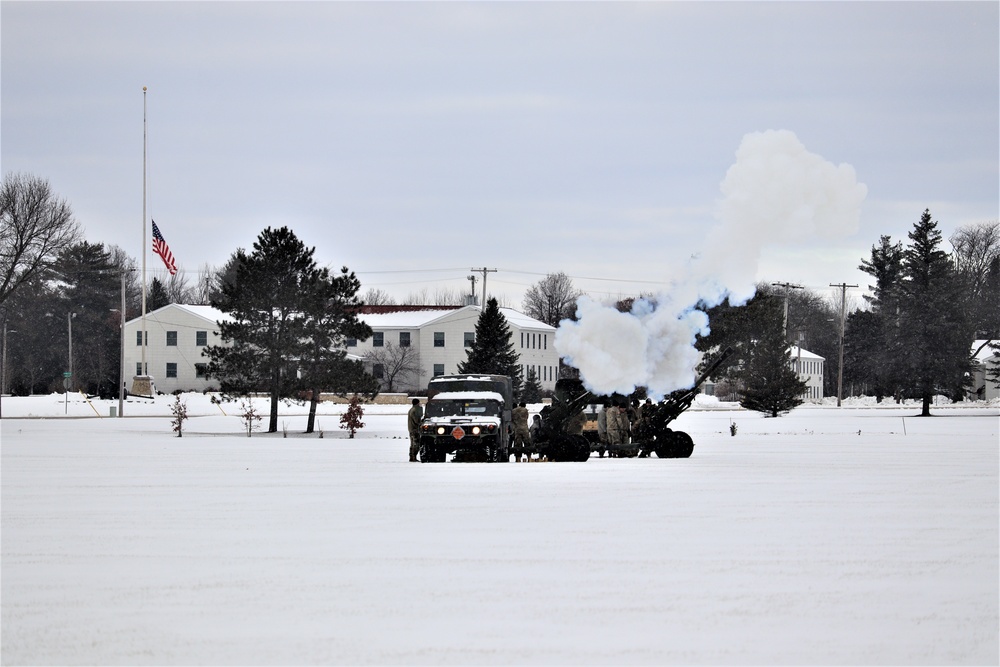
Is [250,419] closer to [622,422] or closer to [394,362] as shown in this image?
[622,422]

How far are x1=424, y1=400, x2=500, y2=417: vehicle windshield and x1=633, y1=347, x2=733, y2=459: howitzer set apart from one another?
4.46 m

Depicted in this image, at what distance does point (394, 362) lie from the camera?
10269 centimetres

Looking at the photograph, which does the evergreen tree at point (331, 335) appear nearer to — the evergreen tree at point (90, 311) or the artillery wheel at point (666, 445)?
the artillery wheel at point (666, 445)

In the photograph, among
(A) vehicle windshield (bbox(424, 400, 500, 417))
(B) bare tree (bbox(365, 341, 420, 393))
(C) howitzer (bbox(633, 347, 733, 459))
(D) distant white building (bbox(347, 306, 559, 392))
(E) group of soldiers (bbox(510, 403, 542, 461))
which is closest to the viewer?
(A) vehicle windshield (bbox(424, 400, 500, 417))

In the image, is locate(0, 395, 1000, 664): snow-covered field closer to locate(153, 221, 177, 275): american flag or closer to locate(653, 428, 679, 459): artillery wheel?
locate(653, 428, 679, 459): artillery wheel

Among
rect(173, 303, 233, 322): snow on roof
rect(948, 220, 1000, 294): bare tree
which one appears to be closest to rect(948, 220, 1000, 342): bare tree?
rect(948, 220, 1000, 294): bare tree

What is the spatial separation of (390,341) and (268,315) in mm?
51057

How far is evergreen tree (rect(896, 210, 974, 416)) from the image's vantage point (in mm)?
84125

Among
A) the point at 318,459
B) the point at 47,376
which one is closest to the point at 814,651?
the point at 318,459

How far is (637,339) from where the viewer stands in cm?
3691

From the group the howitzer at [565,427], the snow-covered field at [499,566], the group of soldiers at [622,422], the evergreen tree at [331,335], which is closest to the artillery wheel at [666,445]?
the group of soldiers at [622,422]

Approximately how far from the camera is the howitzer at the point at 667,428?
35281 millimetres

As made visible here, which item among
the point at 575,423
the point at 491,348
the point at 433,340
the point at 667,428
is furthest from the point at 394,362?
the point at 667,428

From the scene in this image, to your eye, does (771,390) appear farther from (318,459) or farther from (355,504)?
(355,504)
